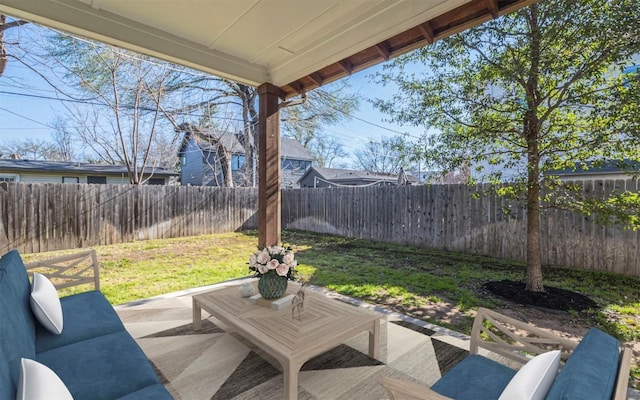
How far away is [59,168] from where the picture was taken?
38.2 feet

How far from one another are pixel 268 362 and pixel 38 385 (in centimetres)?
152

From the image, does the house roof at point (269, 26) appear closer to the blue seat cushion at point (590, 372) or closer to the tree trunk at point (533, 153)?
the tree trunk at point (533, 153)

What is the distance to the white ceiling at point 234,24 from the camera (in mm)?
2404

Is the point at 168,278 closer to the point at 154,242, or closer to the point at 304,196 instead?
the point at 154,242

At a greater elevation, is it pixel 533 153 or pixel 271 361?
pixel 533 153

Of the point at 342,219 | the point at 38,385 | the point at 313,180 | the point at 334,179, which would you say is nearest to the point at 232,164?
the point at 313,180

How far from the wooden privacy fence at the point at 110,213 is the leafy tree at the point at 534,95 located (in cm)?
628

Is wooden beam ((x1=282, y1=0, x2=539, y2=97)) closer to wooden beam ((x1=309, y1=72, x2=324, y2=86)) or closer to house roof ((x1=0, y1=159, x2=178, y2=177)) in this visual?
wooden beam ((x1=309, y1=72, x2=324, y2=86))

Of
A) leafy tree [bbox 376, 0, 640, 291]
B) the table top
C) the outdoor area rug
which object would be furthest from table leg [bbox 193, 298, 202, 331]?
leafy tree [bbox 376, 0, 640, 291]

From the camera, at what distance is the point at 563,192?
161 inches

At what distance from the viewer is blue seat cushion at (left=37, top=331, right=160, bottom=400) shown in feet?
4.36

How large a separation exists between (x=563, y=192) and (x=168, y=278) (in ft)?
18.7

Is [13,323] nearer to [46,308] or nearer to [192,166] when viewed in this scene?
[46,308]

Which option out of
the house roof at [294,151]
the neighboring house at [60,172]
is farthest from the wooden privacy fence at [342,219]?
the house roof at [294,151]
